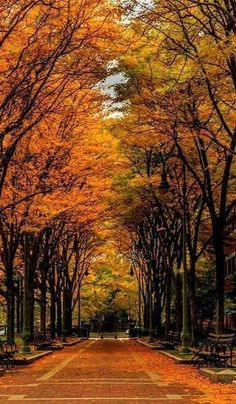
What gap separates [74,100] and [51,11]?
7531 millimetres

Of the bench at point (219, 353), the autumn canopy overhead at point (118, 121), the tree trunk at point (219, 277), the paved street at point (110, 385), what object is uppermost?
the autumn canopy overhead at point (118, 121)

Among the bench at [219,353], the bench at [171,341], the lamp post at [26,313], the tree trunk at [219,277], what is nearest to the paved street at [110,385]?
the bench at [219,353]

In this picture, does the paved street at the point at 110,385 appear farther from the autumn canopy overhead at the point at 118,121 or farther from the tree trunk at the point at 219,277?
the autumn canopy overhead at the point at 118,121

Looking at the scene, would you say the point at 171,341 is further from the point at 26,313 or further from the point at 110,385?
the point at 110,385

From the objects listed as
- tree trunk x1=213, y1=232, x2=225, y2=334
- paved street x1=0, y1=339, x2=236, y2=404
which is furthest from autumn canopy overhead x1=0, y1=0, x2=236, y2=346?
paved street x1=0, y1=339, x2=236, y2=404

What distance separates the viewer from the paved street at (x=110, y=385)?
14188 mm

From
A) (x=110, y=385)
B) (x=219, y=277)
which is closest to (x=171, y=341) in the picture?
(x=219, y=277)

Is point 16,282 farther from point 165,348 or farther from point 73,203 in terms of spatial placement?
point 73,203

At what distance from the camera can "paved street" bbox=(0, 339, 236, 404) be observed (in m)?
14.2

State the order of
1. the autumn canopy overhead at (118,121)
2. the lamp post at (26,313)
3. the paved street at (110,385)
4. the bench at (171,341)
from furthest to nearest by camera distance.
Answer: the bench at (171,341) → the lamp post at (26,313) → the autumn canopy overhead at (118,121) → the paved street at (110,385)

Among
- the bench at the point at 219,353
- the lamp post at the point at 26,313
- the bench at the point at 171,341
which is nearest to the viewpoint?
the bench at the point at 219,353

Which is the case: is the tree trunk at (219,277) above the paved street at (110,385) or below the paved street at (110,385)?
above

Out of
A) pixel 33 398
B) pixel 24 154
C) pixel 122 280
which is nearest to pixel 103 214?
pixel 24 154

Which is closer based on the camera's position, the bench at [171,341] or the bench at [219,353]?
the bench at [219,353]
